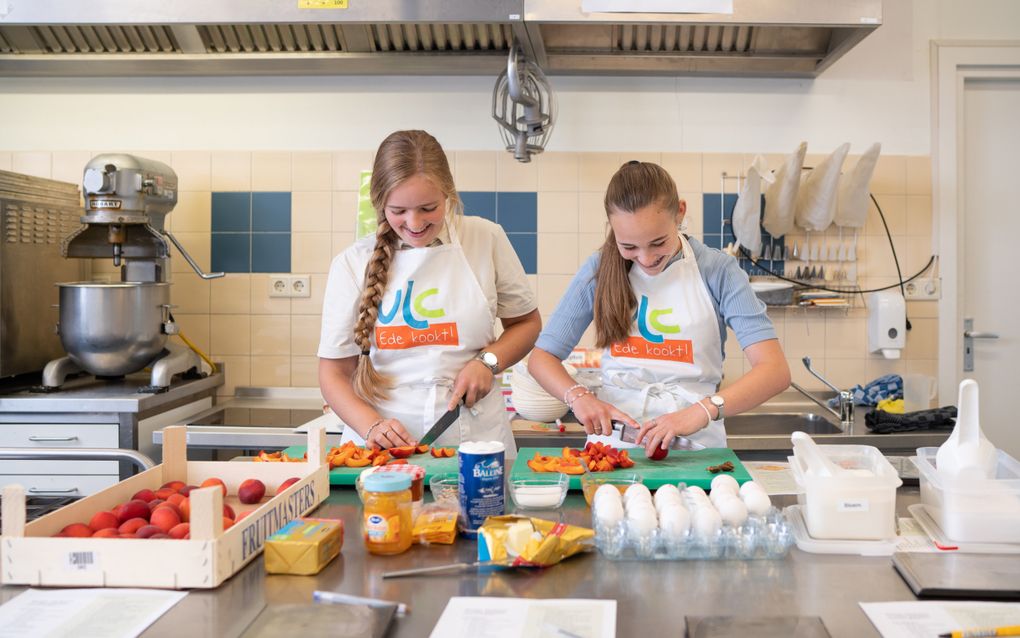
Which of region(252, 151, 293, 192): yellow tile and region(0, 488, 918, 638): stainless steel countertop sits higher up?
region(252, 151, 293, 192): yellow tile

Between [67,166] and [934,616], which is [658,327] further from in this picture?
[67,166]

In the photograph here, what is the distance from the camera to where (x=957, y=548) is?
1.26m

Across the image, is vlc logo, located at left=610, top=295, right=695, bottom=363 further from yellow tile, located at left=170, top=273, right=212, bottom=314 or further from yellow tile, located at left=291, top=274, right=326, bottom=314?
yellow tile, located at left=170, top=273, right=212, bottom=314

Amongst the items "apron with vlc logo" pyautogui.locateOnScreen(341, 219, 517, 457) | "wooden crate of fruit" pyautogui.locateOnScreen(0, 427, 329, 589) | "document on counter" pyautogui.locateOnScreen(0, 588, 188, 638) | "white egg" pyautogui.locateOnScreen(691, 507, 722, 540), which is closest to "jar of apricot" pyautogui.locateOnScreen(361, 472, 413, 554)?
"wooden crate of fruit" pyautogui.locateOnScreen(0, 427, 329, 589)

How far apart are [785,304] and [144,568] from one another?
8.92 feet

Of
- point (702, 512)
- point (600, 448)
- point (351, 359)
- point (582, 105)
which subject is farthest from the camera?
point (582, 105)

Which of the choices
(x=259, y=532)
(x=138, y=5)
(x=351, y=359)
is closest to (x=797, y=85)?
(x=351, y=359)

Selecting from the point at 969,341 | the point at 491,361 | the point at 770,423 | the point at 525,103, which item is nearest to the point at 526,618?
the point at 491,361

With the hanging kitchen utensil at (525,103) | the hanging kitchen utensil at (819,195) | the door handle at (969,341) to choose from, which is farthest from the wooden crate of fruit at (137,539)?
the door handle at (969,341)

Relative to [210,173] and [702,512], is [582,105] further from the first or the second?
[702,512]

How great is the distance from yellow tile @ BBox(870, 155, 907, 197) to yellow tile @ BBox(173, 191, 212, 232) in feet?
8.98

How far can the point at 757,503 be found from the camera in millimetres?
1295

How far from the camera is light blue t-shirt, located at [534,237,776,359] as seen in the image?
190cm

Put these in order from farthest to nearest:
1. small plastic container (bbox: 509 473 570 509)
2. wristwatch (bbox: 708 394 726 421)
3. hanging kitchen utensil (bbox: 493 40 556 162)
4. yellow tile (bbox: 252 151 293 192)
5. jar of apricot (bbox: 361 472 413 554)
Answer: yellow tile (bbox: 252 151 293 192) < hanging kitchen utensil (bbox: 493 40 556 162) < wristwatch (bbox: 708 394 726 421) < small plastic container (bbox: 509 473 570 509) < jar of apricot (bbox: 361 472 413 554)
